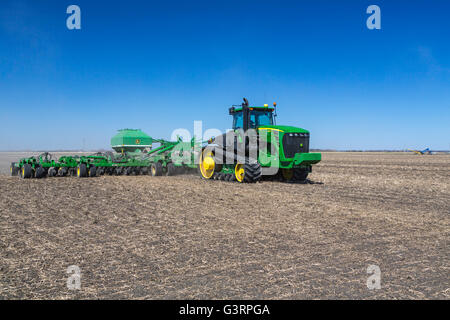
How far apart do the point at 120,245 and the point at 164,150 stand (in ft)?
47.8

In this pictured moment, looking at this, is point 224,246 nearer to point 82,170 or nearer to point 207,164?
point 207,164

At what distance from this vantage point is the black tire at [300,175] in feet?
50.0

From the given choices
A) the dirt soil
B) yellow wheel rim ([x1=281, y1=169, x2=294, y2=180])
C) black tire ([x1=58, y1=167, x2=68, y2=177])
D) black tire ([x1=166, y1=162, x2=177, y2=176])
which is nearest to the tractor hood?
yellow wheel rim ([x1=281, y1=169, x2=294, y2=180])

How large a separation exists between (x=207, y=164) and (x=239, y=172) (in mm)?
2234

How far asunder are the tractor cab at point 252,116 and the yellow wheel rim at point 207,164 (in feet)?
6.40

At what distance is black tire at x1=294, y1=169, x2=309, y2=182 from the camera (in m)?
15.3

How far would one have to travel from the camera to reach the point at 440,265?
4.97 m

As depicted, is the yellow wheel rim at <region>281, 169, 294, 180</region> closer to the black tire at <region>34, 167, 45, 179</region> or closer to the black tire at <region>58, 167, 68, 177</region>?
the black tire at <region>58, 167, 68, 177</region>

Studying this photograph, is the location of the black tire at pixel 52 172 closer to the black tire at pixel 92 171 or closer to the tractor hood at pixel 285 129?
the black tire at pixel 92 171

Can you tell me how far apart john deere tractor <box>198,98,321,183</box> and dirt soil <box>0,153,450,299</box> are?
10.9ft

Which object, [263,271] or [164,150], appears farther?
[164,150]

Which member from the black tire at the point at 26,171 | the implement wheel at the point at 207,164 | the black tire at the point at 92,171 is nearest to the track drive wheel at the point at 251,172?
the implement wheel at the point at 207,164

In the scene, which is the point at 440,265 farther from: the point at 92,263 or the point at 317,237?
the point at 92,263

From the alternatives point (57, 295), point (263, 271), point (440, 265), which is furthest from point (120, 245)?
point (440, 265)
